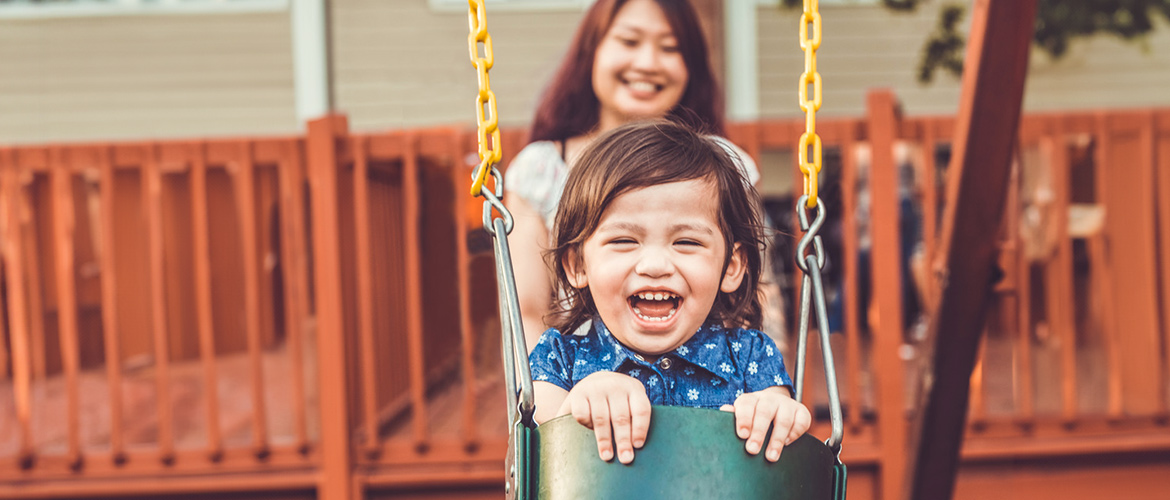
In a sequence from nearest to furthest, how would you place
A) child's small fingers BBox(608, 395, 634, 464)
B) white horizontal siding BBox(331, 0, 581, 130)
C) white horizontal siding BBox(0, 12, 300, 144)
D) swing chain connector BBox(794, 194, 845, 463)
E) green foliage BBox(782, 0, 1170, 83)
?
child's small fingers BBox(608, 395, 634, 464) → swing chain connector BBox(794, 194, 845, 463) → green foliage BBox(782, 0, 1170, 83) → white horizontal siding BBox(331, 0, 581, 130) → white horizontal siding BBox(0, 12, 300, 144)

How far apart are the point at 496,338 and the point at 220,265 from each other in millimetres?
3438

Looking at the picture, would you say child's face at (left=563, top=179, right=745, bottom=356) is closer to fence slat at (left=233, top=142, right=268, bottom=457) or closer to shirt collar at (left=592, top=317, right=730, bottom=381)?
shirt collar at (left=592, top=317, right=730, bottom=381)

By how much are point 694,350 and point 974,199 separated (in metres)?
1.27

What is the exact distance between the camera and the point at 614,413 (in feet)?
2.93

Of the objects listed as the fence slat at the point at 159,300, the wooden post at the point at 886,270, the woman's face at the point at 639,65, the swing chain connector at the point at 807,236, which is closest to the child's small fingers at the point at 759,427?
the swing chain connector at the point at 807,236

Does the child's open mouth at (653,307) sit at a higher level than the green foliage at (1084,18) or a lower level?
lower

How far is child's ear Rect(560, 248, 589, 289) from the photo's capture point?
3.41ft

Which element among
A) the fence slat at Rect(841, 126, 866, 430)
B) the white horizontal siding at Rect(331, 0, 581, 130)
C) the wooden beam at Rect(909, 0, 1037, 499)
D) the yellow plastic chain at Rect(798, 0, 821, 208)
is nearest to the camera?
the yellow plastic chain at Rect(798, 0, 821, 208)

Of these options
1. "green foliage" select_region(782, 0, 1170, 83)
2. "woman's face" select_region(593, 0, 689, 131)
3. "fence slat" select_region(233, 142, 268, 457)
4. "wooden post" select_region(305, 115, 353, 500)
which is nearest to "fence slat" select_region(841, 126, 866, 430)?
"woman's face" select_region(593, 0, 689, 131)

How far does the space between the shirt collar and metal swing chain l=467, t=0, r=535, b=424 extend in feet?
0.38

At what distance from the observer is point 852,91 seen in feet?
22.7

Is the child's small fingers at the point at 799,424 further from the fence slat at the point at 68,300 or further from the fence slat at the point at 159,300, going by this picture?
the fence slat at the point at 68,300

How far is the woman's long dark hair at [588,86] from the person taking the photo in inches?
71.0

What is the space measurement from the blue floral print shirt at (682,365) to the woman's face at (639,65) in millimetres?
760
